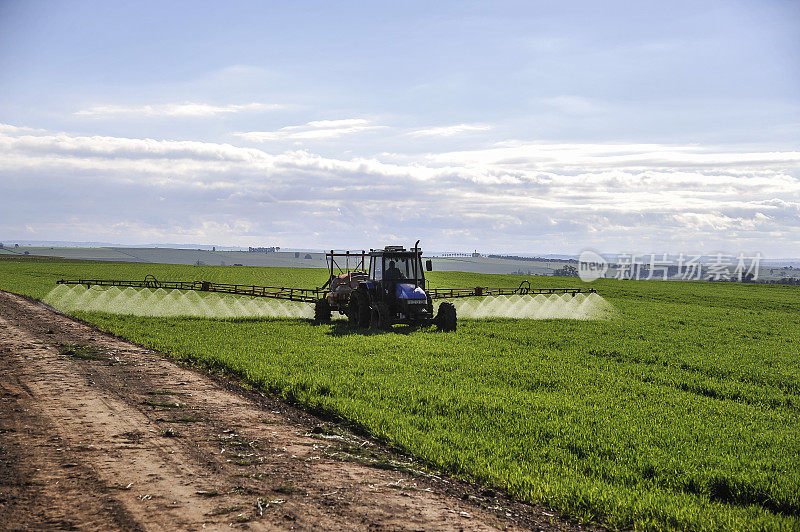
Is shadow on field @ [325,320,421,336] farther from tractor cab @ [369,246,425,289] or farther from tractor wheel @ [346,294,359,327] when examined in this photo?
tractor cab @ [369,246,425,289]

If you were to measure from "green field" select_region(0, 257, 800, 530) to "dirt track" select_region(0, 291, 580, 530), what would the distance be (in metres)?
0.80

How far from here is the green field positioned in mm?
8094

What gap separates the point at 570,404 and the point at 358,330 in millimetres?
12529

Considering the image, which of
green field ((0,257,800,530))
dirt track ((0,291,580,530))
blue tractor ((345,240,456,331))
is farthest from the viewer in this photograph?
blue tractor ((345,240,456,331))

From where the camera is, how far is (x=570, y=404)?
12531mm

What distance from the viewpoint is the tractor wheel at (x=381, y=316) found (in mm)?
23594

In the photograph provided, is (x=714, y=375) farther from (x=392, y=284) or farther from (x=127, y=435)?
(x=127, y=435)

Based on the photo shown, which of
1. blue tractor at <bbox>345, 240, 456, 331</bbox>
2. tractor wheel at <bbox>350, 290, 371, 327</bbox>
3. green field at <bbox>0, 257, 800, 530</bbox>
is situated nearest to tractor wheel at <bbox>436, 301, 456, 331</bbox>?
blue tractor at <bbox>345, 240, 456, 331</bbox>

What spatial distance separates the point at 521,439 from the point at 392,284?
14497 mm

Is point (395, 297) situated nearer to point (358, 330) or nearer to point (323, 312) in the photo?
point (358, 330)

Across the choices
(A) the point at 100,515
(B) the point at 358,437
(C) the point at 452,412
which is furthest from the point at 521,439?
(A) the point at 100,515

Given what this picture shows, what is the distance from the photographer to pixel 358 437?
33.9 feet

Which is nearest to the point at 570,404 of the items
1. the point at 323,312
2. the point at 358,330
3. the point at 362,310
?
the point at 358,330

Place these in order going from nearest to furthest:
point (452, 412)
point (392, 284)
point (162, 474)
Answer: point (162, 474)
point (452, 412)
point (392, 284)
